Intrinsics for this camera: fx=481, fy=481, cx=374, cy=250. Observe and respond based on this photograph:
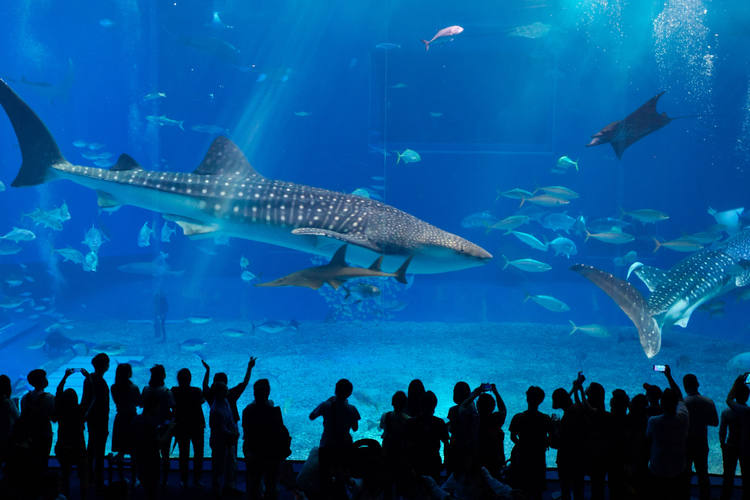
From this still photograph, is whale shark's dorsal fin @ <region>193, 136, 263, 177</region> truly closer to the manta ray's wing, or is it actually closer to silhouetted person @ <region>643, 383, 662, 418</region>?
silhouetted person @ <region>643, 383, 662, 418</region>

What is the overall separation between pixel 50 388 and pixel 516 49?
73.7 feet

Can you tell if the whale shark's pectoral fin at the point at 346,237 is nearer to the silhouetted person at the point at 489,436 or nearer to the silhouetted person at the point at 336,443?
the silhouetted person at the point at 336,443

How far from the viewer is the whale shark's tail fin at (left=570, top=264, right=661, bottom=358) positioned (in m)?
4.39

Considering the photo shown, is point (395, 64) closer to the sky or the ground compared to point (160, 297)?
closer to the sky

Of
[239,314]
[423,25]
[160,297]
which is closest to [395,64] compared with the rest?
[423,25]

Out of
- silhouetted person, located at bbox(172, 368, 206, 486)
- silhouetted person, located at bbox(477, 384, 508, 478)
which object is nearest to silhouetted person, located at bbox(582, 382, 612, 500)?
silhouetted person, located at bbox(477, 384, 508, 478)

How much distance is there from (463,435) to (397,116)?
69.0ft

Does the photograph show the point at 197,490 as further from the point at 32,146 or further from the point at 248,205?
the point at 32,146

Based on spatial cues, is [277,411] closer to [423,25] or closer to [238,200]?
[238,200]

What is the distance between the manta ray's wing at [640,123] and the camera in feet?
21.3

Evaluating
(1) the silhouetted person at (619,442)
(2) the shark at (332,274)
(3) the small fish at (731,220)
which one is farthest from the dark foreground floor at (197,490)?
(3) the small fish at (731,220)

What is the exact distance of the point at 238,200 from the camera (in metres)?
5.61

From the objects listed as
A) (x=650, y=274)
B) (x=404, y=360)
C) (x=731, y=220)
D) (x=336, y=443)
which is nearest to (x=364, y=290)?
(x=404, y=360)

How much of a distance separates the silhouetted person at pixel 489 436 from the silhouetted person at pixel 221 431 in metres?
1.50
